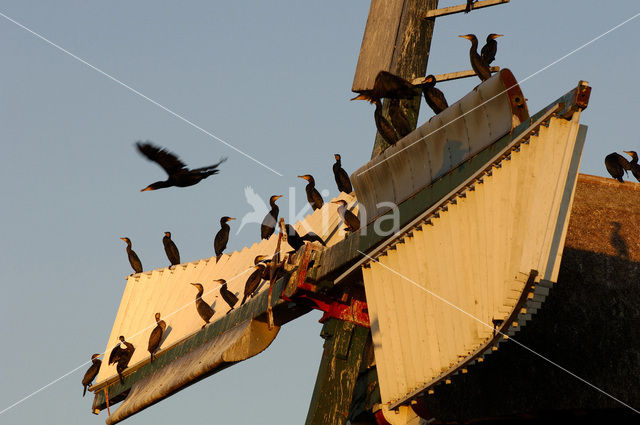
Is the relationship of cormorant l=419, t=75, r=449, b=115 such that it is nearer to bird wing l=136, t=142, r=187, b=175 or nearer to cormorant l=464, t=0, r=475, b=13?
cormorant l=464, t=0, r=475, b=13

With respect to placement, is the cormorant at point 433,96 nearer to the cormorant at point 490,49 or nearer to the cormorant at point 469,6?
the cormorant at point 469,6

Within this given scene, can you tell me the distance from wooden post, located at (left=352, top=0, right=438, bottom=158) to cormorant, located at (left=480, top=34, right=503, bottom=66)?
5.49 feet

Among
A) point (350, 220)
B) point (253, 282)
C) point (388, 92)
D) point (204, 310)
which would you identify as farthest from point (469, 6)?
point (204, 310)

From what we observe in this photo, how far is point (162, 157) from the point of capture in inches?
776

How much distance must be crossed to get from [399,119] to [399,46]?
1.51 meters

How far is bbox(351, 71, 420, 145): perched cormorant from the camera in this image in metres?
19.5

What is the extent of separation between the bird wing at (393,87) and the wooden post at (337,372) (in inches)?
153

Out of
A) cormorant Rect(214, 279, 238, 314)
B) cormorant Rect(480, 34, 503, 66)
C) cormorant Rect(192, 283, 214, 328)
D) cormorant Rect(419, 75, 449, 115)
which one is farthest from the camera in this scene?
cormorant Rect(480, 34, 503, 66)

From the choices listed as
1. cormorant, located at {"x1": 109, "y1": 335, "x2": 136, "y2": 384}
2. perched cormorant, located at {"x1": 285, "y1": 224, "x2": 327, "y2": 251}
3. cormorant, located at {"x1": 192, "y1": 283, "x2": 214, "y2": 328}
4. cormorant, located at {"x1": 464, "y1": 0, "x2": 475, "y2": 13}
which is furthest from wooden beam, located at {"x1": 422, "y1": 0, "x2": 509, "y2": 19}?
cormorant, located at {"x1": 109, "y1": 335, "x2": 136, "y2": 384}

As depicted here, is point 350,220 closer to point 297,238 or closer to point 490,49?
point 297,238

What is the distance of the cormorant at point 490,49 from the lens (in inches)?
904

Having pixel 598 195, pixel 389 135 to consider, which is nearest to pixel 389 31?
pixel 389 135

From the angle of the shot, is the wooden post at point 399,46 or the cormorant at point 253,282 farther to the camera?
the cormorant at point 253,282

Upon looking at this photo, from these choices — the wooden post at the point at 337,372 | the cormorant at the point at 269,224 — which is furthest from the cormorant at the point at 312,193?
the wooden post at the point at 337,372
